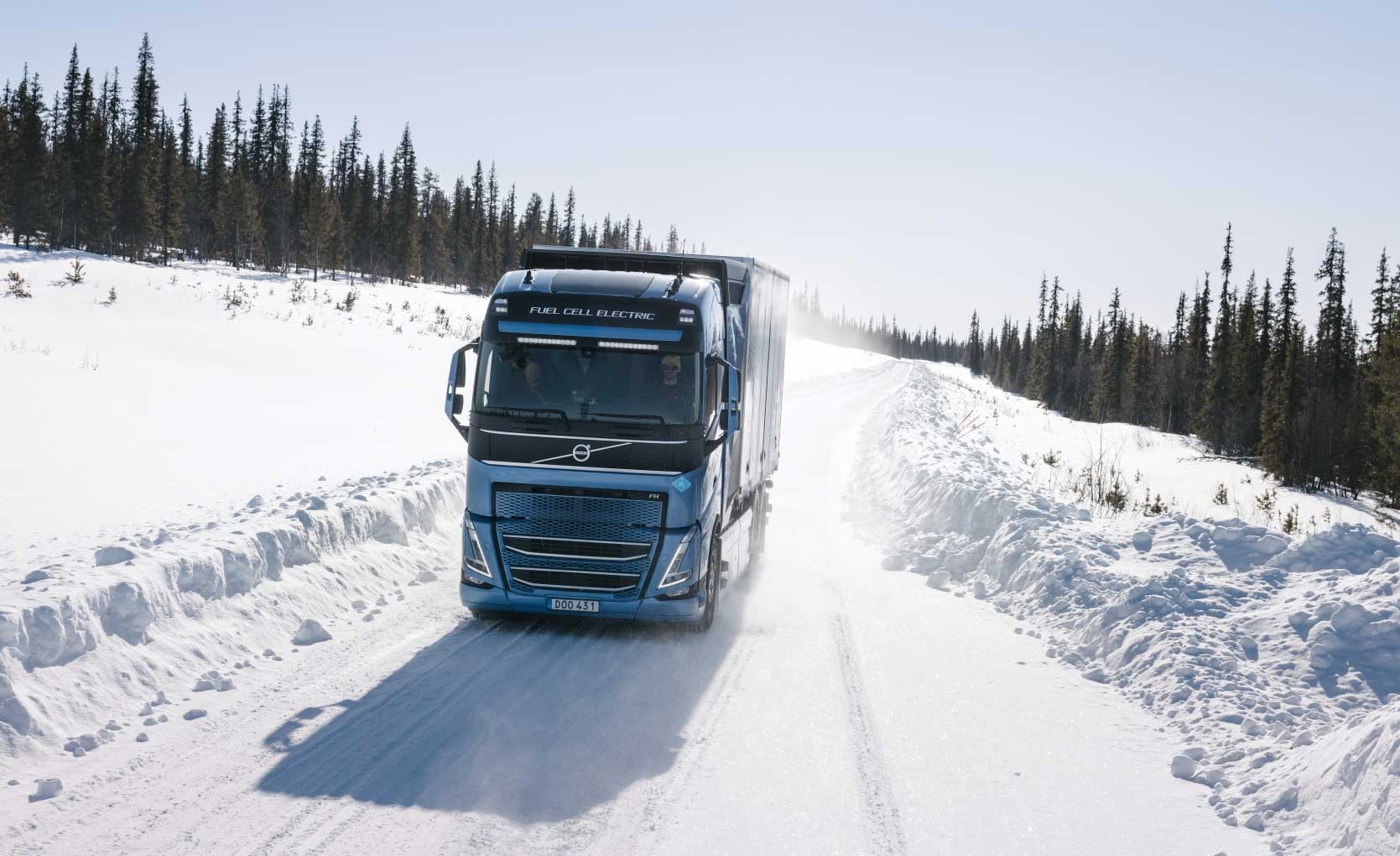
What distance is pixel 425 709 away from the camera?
6586 millimetres

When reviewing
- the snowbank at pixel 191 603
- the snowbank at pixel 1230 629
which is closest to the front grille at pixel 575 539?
the snowbank at pixel 191 603

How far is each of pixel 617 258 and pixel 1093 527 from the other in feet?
23.3

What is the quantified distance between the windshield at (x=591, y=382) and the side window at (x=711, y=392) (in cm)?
11

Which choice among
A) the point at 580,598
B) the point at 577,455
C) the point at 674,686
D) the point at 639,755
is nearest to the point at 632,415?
the point at 577,455

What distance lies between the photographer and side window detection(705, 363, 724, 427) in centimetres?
879

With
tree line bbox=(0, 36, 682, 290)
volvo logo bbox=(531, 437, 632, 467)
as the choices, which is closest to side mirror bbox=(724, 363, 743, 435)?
volvo logo bbox=(531, 437, 632, 467)

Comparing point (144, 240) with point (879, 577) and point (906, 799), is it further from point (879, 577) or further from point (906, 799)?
point (906, 799)

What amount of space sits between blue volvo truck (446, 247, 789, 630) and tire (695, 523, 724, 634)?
3 centimetres

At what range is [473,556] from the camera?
8.49 meters

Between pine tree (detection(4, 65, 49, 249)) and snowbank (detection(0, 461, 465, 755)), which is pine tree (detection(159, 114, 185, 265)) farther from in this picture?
snowbank (detection(0, 461, 465, 755))

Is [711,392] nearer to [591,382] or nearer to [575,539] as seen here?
[591,382]

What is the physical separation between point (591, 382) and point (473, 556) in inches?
72.0

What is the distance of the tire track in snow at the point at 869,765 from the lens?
16.7 ft

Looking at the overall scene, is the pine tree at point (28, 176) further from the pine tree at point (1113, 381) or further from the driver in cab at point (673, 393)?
the pine tree at point (1113, 381)
